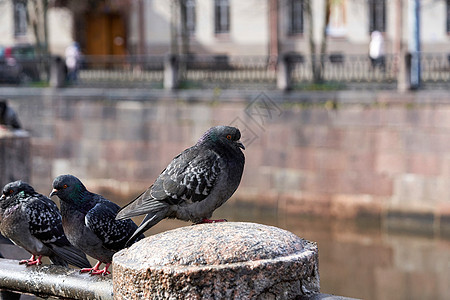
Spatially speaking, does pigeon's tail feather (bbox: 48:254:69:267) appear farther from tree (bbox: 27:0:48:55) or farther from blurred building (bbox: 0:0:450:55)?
blurred building (bbox: 0:0:450:55)

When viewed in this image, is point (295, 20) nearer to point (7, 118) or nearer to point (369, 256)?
point (369, 256)

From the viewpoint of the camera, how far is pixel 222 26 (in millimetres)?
28234

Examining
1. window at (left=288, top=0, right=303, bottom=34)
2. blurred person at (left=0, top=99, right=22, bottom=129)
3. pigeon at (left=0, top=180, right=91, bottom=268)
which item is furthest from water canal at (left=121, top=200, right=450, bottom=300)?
window at (left=288, top=0, right=303, bottom=34)

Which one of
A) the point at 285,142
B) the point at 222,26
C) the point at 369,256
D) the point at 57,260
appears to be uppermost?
the point at 222,26

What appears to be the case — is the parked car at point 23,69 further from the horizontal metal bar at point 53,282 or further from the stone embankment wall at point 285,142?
the horizontal metal bar at point 53,282

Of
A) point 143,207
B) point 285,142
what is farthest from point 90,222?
point 285,142

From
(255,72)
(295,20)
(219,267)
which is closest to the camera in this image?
(219,267)

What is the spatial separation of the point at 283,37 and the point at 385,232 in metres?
14.0

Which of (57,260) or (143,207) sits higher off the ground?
(143,207)

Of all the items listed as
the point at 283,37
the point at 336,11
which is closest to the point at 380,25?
the point at 336,11

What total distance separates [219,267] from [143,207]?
95 cm

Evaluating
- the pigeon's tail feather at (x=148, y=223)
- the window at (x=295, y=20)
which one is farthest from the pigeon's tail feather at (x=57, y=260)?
the window at (x=295, y=20)

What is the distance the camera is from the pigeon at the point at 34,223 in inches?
153

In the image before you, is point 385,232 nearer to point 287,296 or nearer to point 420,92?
point 420,92
